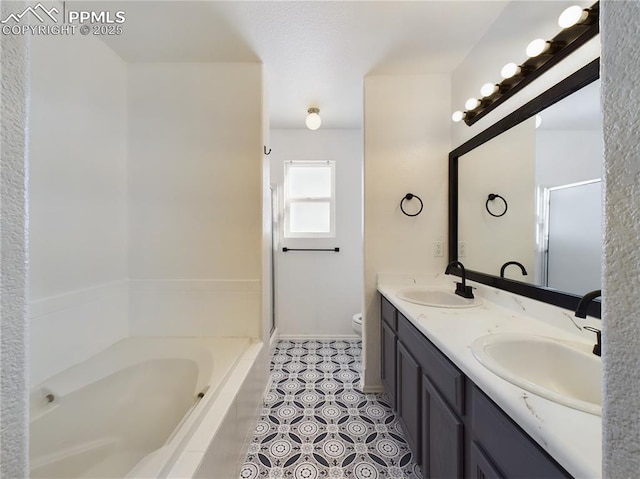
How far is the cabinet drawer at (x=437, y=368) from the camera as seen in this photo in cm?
87

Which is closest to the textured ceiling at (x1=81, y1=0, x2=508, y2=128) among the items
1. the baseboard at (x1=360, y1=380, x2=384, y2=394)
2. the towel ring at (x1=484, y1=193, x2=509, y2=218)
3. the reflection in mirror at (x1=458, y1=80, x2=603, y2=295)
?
the reflection in mirror at (x1=458, y1=80, x2=603, y2=295)

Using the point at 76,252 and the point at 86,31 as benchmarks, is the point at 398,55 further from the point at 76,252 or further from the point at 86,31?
the point at 76,252

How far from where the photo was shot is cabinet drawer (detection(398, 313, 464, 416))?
87 centimetres

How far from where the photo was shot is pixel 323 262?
2936mm

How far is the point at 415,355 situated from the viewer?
4.16ft

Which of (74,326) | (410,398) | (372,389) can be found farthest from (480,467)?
(74,326)

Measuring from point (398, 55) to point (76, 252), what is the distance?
2380 mm

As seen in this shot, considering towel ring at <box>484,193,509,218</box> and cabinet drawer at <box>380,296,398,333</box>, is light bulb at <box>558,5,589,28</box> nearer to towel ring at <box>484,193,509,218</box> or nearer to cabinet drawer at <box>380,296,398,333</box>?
towel ring at <box>484,193,509,218</box>

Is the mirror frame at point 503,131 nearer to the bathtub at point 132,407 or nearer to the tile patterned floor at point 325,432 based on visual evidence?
the tile patterned floor at point 325,432

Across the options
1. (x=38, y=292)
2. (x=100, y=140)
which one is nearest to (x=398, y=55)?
(x=100, y=140)

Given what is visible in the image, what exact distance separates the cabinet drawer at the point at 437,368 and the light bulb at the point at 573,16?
1348 millimetres

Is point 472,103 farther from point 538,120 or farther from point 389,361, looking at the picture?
point 389,361

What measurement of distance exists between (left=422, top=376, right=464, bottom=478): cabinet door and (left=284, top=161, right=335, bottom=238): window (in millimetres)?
2049

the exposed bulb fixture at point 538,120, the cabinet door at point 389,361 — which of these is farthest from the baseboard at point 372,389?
the exposed bulb fixture at point 538,120
